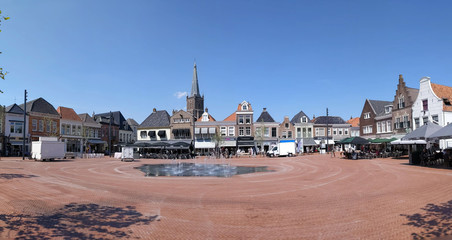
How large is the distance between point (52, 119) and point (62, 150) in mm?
24466

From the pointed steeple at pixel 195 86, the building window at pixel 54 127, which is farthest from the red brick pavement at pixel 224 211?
the pointed steeple at pixel 195 86

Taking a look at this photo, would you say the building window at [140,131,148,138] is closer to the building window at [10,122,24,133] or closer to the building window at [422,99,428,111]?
the building window at [10,122,24,133]

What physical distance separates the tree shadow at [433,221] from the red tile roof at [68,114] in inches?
2419

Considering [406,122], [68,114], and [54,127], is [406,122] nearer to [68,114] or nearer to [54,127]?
[54,127]

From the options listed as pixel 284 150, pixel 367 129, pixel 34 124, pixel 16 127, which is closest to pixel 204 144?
pixel 284 150

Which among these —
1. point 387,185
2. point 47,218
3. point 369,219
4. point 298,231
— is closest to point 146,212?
point 47,218

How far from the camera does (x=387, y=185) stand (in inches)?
497

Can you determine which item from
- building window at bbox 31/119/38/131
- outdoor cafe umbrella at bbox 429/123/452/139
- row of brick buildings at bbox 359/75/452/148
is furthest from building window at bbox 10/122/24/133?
row of brick buildings at bbox 359/75/452/148

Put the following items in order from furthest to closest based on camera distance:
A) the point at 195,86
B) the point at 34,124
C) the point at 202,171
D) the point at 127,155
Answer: the point at 195,86
the point at 34,124
the point at 127,155
the point at 202,171

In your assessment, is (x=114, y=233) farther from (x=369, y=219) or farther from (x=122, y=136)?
(x=122, y=136)

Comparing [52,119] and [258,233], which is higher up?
[52,119]

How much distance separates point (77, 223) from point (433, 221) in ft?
30.2

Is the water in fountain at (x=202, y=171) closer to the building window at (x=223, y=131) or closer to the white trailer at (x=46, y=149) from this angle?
the white trailer at (x=46, y=149)

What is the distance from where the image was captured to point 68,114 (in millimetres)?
56906
